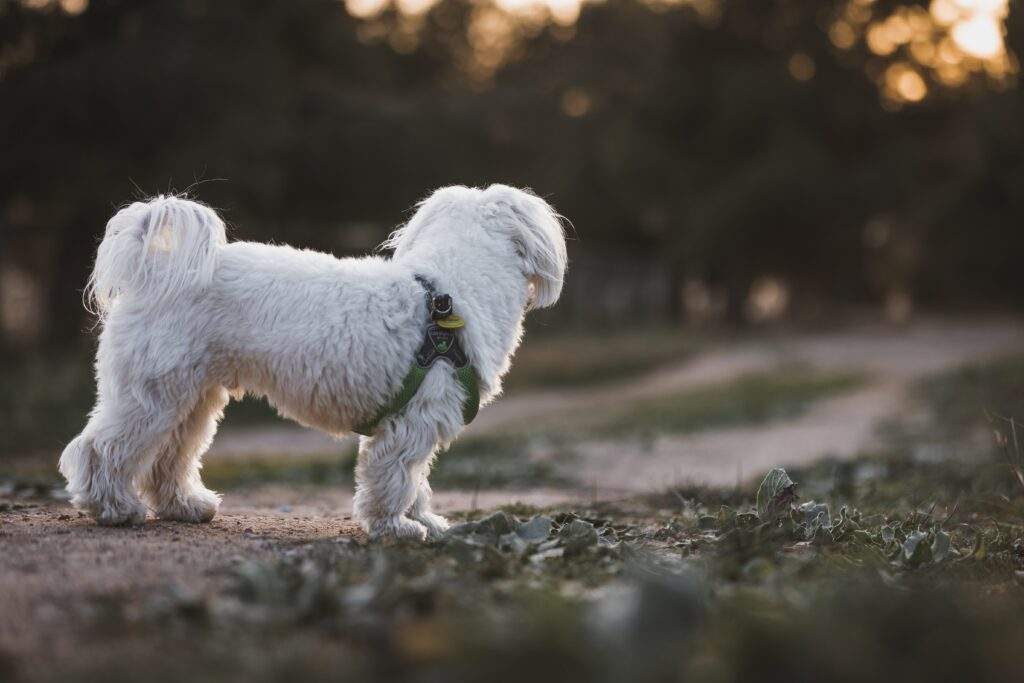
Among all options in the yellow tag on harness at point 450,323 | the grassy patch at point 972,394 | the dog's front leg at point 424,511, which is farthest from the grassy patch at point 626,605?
the grassy patch at point 972,394

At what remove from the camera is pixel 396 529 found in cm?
493

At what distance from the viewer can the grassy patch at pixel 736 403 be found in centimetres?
1273

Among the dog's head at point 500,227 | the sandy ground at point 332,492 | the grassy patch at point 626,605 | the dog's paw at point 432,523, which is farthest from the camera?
the dog's head at point 500,227

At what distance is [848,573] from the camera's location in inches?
162

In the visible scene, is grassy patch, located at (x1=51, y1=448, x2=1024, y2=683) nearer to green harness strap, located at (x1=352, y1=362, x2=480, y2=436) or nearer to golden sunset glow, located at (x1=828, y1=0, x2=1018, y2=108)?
green harness strap, located at (x1=352, y1=362, x2=480, y2=436)

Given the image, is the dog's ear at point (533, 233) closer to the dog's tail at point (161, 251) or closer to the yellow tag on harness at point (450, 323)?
the yellow tag on harness at point (450, 323)

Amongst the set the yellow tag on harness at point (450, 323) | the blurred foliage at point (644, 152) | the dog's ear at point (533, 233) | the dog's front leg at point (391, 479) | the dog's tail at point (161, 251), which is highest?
the blurred foliage at point (644, 152)

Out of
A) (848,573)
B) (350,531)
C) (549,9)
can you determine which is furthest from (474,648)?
(549,9)

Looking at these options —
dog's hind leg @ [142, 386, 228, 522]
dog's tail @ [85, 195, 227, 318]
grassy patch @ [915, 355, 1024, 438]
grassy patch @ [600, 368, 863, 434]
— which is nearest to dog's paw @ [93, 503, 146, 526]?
dog's hind leg @ [142, 386, 228, 522]

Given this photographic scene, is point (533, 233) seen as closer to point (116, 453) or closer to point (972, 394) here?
point (116, 453)

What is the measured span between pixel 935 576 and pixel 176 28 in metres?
17.9

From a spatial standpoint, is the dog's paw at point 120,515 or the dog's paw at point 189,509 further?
the dog's paw at point 189,509

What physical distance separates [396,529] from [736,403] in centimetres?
1015

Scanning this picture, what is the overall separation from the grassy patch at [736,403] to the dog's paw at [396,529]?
24.2 ft
